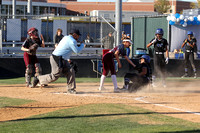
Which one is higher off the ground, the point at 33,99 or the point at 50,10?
the point at 50,10

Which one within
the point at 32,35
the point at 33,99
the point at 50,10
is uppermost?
the point at 50,10

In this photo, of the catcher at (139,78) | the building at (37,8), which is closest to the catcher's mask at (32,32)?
the catcher at (139,78)

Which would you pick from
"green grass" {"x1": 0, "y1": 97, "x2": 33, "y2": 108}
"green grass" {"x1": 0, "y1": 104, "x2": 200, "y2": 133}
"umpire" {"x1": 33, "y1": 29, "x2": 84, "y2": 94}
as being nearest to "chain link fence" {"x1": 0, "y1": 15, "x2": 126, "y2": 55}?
"umpire" {"x1": 33, "y1": 29, "x2": 84, "y2": 94}

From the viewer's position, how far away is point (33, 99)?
1109cm

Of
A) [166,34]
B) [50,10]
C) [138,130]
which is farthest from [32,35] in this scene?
[50,10]

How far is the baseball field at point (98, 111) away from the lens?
23.4 feet

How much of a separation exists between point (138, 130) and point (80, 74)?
1228 cm

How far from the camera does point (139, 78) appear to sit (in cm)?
1306

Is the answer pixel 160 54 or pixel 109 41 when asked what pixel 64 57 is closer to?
pixel 160 54

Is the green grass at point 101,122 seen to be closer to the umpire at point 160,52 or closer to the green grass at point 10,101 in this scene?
the green grass at point 10,101

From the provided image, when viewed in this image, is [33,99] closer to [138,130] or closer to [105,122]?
[105,122]

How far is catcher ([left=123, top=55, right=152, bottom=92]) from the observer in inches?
508

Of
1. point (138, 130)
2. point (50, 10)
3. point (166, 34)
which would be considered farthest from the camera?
point (50, 10)

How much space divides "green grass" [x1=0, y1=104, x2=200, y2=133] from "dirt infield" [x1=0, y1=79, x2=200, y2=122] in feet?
1.92
